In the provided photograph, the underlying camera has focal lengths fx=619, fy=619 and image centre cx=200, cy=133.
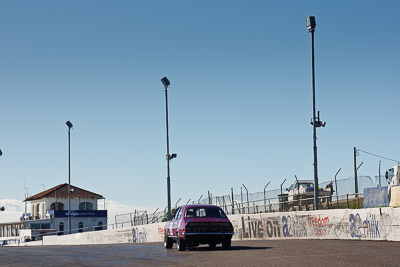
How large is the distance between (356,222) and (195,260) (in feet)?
29.8

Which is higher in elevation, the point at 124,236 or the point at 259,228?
the point at 259,228

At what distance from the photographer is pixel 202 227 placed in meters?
20.4

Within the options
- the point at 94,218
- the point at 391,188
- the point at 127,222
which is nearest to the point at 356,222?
the point at 391,188

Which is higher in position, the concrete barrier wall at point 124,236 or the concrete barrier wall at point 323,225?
the concrete barrier wall at point 323,225

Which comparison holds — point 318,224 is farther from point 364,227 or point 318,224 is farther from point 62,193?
point 62,193

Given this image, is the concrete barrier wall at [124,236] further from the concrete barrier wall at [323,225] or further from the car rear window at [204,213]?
the car rear window at [204,213]

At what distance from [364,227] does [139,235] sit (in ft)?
68.3

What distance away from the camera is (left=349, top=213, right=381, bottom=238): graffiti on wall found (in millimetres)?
22094

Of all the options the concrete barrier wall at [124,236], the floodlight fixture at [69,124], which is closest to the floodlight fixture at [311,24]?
the concrete barrier wall at [124,236]

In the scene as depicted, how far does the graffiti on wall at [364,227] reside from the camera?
22.1 m

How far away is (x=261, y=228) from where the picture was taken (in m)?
28.6

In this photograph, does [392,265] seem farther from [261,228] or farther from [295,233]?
[261,228]

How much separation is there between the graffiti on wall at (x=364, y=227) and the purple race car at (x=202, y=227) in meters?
5.26

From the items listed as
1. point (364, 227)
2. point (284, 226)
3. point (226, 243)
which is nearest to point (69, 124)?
point (284, 226)
